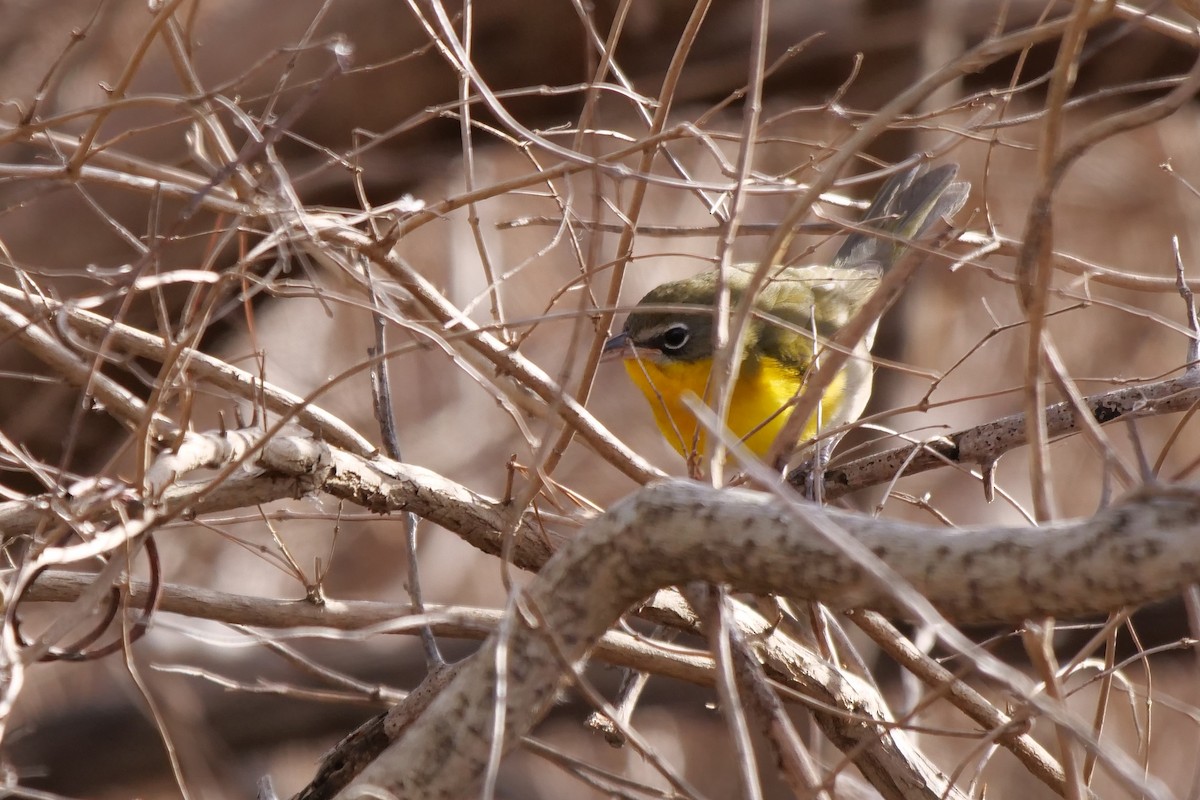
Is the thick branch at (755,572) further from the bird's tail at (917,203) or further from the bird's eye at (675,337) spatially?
the bird's tail at (917,203)

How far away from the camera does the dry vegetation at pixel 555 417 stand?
159 centimetres

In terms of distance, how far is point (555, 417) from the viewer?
2.08 m

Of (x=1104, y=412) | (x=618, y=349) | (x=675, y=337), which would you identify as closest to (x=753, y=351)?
(x=675, y=337)

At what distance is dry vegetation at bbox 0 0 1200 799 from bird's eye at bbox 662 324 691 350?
390 millimetres

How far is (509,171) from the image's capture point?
864 cm

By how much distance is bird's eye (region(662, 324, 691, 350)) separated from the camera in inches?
178

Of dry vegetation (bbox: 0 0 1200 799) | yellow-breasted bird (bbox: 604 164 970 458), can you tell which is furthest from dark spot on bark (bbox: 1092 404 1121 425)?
yellow-breasted bird (bbox: 604 164 970 458)

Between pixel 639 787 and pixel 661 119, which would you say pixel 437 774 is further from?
pixel 661 119

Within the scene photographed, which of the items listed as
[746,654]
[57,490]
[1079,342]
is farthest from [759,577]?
[1079,342]

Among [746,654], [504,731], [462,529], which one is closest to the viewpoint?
[504,731]

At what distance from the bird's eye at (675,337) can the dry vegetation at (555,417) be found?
390mm

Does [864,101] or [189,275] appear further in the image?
[864,101]

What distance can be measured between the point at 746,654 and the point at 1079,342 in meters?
7.66

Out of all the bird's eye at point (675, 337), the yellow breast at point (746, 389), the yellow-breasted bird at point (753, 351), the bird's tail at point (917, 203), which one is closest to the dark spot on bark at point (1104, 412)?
the yellow-breasted bird at point (753, 351)
